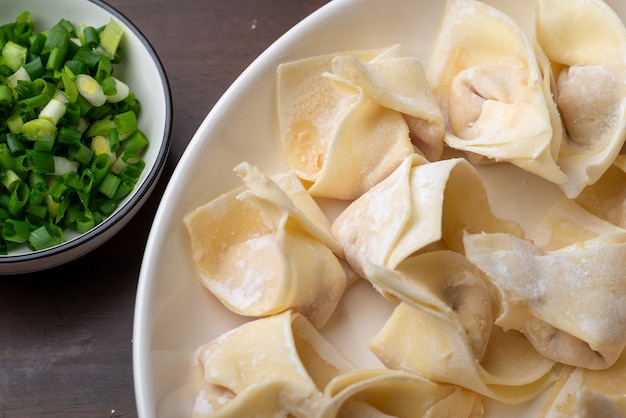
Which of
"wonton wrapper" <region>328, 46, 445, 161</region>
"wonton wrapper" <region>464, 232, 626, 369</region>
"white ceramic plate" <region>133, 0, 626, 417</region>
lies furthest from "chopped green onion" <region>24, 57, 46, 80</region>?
"wonton wrapper" <region>464, 232, 626, 369</region>

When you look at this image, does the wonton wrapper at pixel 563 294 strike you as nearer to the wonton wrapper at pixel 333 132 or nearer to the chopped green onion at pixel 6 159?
the wonton wrapper at pixel 333 132

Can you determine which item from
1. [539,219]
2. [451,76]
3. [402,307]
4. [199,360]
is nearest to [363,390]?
[402,307]

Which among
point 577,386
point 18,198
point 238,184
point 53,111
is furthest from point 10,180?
point 577,386

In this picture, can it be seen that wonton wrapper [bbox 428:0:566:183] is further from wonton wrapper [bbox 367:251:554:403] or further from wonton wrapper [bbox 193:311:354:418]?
wonton wrapper [bbox 193:311:354:418]

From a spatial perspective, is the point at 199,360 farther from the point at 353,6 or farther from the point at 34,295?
the point at 353,6

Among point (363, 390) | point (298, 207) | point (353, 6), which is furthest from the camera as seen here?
point (353, 6)

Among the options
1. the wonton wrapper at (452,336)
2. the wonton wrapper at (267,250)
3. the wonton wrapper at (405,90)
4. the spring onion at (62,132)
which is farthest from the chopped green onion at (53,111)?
the wonton wrapper at (452,336)
